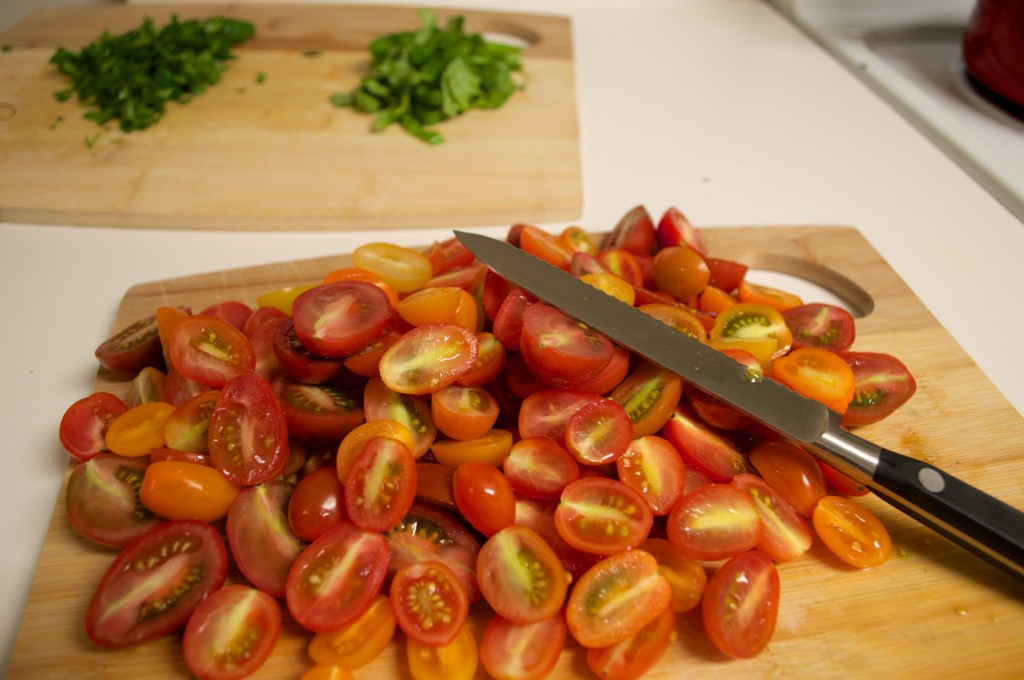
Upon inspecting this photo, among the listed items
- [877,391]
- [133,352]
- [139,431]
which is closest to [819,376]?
[877,391]

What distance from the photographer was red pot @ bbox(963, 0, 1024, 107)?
236 centimetres

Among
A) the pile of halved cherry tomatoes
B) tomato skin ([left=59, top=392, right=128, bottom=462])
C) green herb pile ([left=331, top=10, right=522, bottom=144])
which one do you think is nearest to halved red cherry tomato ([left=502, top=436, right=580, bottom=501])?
the pile of halved cherry tomatoes

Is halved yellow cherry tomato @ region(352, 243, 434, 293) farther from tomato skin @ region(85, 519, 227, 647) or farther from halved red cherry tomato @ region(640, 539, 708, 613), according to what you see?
halved red cherry tomato @ region(640, 539, 708, 613)

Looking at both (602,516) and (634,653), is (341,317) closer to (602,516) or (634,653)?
(602,516)

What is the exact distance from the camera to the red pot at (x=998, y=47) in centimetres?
236

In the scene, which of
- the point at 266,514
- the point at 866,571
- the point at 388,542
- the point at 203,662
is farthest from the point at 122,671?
the point at 866,571

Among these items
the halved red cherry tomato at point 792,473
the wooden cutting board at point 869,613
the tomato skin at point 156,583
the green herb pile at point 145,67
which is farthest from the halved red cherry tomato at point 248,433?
the green herb pile at point 145,67

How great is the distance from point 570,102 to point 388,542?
1965 millimetres

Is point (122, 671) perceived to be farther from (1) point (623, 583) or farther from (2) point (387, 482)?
(1) point (623, 583)

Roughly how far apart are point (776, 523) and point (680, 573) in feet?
0.63

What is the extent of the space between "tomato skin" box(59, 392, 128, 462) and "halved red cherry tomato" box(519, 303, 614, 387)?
79cm

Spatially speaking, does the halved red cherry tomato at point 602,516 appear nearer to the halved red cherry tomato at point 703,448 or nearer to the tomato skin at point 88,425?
the halved red cherry tomato at point 703,448

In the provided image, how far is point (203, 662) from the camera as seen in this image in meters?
1.03

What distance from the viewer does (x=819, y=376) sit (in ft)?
4.34
